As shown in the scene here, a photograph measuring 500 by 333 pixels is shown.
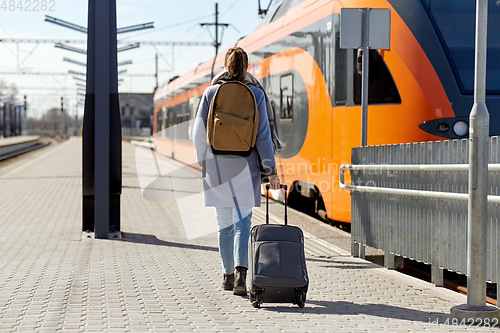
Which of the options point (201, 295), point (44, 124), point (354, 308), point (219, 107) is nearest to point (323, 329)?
point (354, 308)

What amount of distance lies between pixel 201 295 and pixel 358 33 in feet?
10.5

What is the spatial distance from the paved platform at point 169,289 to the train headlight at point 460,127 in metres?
1.77

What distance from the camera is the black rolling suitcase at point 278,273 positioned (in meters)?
4.34

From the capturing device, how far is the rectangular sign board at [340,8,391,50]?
6552 millimetres

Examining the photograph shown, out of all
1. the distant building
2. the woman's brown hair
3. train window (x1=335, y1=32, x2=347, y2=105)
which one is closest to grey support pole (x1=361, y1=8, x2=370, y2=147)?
train window (x1=335, y1=32, x2=347, y2=105)

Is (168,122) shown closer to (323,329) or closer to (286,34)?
(286,34)

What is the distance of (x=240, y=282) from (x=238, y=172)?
0.77m

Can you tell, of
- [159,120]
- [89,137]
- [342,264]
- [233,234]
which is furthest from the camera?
[159,120]

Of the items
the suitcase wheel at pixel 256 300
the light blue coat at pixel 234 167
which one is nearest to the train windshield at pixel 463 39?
the light blue coat at pixel 234 167

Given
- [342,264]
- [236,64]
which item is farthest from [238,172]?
[342,264]

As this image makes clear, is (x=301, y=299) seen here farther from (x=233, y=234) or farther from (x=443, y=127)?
(x=443, y=127)

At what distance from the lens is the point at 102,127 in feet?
24.2

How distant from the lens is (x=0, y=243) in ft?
22.9

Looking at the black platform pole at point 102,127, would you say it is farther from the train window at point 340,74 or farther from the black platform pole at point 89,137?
the train window at point 340,74
